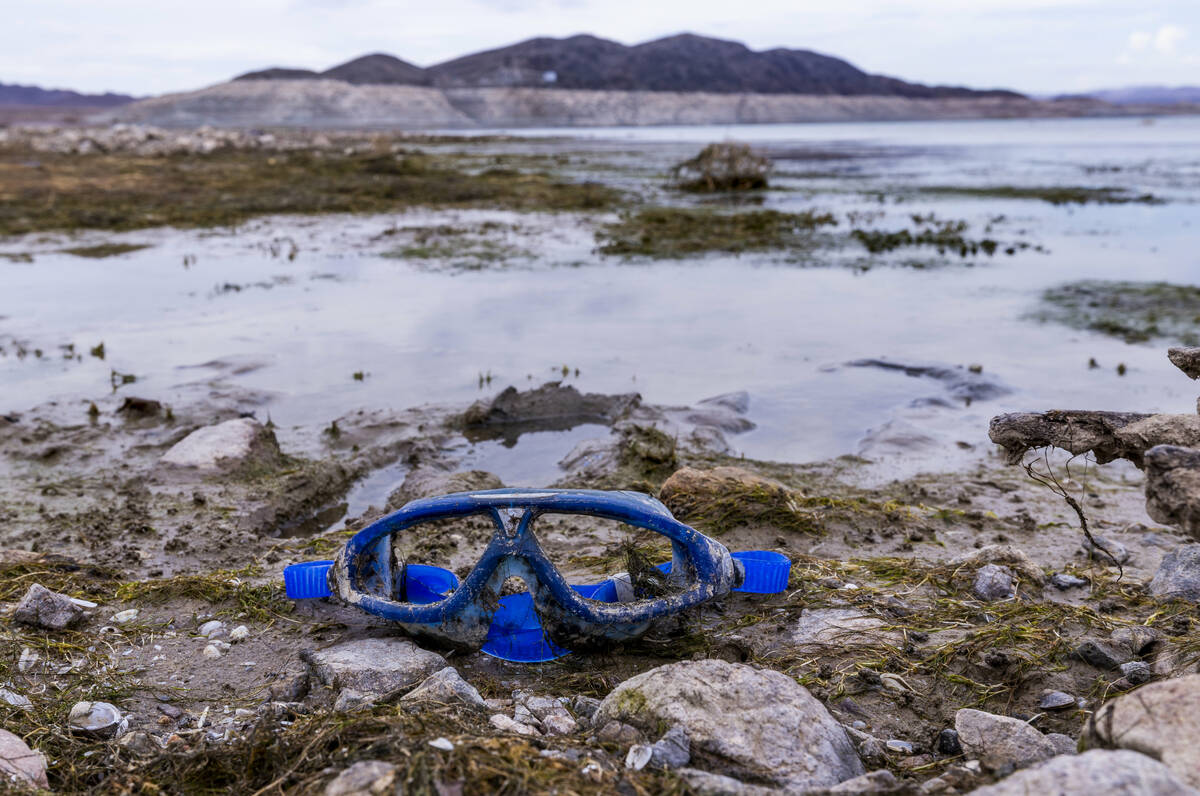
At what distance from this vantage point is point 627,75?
17300 cm

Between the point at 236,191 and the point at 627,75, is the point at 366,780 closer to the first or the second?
the point at 236,191

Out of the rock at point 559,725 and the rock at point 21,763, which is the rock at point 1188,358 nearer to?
the rock at point 559,725

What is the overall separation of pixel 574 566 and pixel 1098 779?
2959mm

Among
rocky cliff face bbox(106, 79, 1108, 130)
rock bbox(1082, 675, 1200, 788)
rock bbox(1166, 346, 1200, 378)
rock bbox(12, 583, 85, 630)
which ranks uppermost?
rocky cliff face bbox(106, 79, 1108, 130)

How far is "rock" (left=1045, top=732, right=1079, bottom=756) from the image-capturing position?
8.28 ft

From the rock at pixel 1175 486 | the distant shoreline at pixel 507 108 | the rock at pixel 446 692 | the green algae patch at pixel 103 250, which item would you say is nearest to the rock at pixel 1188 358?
the rock at pixel 1175 486

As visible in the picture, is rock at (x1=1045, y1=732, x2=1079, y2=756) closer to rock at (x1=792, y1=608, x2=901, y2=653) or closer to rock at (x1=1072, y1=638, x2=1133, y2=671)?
rock at (x1=1072, y1=638, x2=1133, y2=671)

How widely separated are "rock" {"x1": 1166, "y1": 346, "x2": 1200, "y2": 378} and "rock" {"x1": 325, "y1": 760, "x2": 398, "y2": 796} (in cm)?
269

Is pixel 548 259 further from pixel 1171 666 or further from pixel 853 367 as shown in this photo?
pixel 1171 666

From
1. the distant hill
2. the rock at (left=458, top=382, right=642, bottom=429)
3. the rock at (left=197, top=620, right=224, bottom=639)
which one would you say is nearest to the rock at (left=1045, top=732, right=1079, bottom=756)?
the rock at (left=197, top=620, right=224, bottom=639)

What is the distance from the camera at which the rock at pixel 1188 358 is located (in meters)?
2.82

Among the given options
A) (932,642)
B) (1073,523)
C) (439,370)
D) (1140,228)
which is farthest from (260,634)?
(1140,228)

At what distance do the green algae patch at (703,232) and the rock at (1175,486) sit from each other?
1312 centimetres

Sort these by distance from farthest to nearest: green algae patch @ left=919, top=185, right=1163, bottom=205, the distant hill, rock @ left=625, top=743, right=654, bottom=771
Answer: the distant hill, green algae patch @ left=919, top=185, right=1163, bottom=205, rock @ left=625, top=743, right=654, bottom=771
